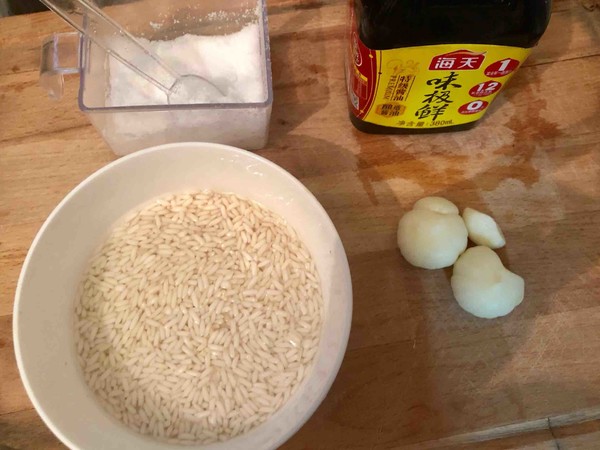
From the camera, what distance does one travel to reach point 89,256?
0.65m

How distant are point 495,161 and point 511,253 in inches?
4.8

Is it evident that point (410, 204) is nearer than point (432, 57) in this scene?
No

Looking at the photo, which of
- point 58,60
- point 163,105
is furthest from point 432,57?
point 58,60

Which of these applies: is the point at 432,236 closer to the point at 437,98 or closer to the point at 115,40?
A: the point at 437,98

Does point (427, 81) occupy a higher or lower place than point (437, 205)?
higher

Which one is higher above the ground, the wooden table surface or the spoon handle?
the spoon handle

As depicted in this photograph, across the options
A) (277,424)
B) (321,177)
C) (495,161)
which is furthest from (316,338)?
(495,161)

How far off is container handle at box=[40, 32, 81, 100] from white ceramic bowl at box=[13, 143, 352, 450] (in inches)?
5.0

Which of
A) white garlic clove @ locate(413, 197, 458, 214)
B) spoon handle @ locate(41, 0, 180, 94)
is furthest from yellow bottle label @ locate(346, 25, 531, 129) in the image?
spoon handle @ locate(41, 0, 180, 94)

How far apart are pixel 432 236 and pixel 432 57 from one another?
0.19 metres

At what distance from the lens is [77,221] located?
0.62 metres

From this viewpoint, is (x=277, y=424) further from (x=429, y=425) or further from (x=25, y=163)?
(x=25, y=163)

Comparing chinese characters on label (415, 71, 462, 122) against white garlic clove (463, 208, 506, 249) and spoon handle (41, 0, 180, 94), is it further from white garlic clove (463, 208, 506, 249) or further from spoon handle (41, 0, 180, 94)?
spoon handle (41, 0, 180, 94)

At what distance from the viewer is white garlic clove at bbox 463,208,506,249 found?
0.65 m
